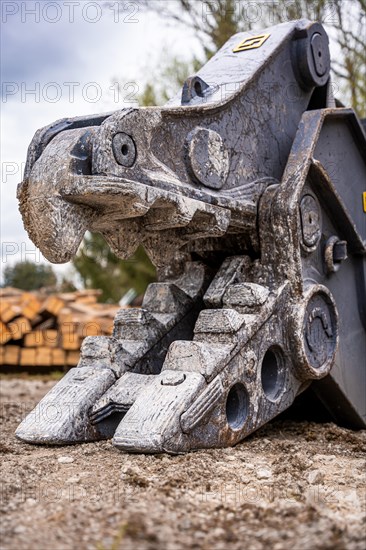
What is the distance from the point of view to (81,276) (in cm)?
1967

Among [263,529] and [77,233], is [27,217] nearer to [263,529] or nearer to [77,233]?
[77,233]

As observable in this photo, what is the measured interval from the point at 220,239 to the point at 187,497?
6.54ft

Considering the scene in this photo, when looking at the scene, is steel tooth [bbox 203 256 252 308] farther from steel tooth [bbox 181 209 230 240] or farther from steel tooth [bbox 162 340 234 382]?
steel tooth [bbox 162 340 234 382]

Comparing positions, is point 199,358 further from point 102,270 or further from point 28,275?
point 28,275

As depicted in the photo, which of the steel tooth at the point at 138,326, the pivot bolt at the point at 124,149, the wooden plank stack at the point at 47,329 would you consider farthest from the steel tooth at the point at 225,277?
the wooden plank stack at the point at 47,329

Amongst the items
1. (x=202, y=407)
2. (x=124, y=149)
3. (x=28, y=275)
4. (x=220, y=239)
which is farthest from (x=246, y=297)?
(x=28, y=275)

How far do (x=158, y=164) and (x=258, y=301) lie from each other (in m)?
0.88

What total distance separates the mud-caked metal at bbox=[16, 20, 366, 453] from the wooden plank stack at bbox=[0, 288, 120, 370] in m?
4.33

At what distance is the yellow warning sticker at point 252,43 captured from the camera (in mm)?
4648

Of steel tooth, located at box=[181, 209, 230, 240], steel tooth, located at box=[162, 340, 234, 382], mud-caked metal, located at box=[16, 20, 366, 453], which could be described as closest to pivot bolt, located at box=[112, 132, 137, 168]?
mud-caked metal, located at box=[16, 20, 366, 453]

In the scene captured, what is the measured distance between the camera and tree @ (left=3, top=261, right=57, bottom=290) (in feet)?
73.0

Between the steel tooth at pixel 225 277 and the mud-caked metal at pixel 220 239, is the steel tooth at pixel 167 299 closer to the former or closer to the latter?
the mud-caked metal at pixel 220 239

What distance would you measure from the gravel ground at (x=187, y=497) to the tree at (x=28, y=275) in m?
18.8

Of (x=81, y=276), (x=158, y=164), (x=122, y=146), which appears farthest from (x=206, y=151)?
(x=81, y=276)
